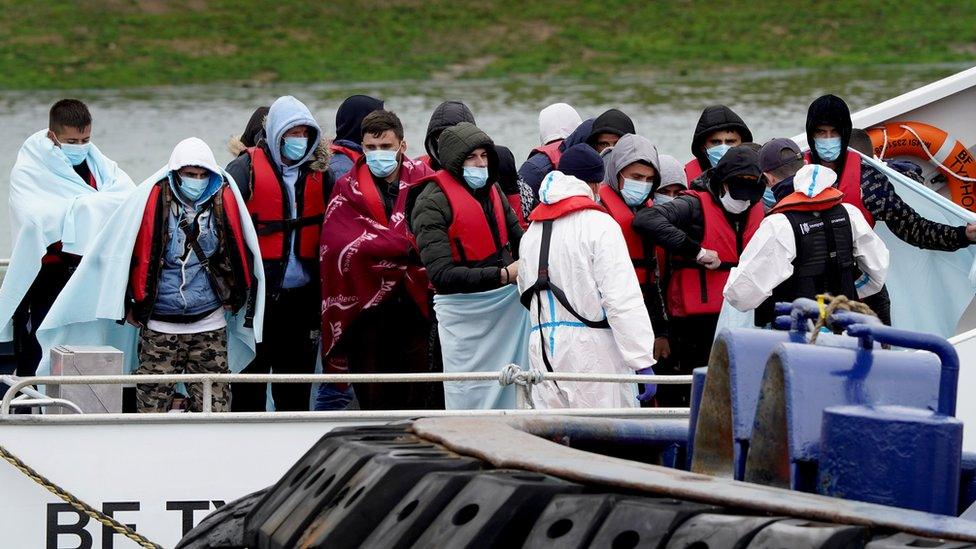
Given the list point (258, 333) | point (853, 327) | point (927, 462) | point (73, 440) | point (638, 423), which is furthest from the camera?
point (258, 333)

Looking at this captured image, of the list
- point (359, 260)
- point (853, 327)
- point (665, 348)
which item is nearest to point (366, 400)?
point (359, 260)

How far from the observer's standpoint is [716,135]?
852 cm

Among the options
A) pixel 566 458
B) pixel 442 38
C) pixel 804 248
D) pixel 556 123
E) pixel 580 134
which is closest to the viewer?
pixel 566 458

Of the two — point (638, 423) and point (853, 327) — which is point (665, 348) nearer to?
point (638, 423)

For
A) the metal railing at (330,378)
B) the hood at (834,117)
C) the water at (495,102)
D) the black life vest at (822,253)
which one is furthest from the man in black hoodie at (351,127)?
the water at (495,102)

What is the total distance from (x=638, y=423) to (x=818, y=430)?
1.22m

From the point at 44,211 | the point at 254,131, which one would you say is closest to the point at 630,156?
the point at 254,131

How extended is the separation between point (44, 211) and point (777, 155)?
3049mm

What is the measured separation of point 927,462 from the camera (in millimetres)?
4156

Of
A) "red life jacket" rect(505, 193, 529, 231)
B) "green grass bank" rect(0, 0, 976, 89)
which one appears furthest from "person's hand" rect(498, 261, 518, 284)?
"green grass bank" rect(0, 0, 976, 89)

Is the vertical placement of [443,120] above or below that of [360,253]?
above

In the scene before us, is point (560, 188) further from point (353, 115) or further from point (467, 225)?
point (353, 115)

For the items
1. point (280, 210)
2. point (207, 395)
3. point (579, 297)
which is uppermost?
point (280, 210)

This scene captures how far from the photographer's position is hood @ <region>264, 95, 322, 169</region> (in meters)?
8.06
